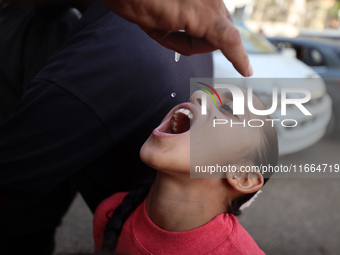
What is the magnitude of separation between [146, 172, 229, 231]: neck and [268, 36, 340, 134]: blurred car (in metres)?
4.94

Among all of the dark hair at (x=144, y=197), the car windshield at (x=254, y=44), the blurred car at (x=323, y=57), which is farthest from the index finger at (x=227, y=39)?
the blurred car at (x=323, y=57)

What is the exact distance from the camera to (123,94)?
148 cm

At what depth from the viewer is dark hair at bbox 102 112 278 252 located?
143cm

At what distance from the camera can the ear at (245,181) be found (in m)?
1.41

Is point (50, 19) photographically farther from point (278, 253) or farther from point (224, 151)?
point (278, 253)

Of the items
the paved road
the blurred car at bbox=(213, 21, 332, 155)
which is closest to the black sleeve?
the paved road

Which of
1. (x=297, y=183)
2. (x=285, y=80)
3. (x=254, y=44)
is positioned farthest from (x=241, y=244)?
(x=254, y=44)

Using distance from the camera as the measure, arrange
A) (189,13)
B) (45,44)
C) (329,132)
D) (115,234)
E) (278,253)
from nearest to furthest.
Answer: (189,13) < (115,234) < (45,44) < (278,253) < (329,132)

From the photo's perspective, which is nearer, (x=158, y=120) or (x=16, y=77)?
(x=158, y=120)

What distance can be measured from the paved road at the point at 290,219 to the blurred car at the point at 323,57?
56.3 inches

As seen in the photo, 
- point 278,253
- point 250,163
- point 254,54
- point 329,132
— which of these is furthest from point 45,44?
point 329,132

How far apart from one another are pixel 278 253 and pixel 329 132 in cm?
319

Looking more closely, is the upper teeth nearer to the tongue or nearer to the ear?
the tongue

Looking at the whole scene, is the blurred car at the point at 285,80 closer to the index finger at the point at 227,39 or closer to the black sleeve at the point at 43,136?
the black sleeve at the point at 43,136
